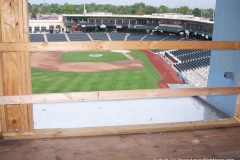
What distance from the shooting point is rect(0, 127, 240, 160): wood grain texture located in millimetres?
1992

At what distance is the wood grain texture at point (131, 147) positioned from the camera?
1.99 meters

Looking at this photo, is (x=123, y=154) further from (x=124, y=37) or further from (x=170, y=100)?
(x=124, y=37)

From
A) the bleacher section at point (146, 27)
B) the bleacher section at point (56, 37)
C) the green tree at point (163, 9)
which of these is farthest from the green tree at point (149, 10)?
the bleacher section at point (56, 37)

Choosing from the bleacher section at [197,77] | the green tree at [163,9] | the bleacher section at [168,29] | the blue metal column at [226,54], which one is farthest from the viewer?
the green tree at [163,9]

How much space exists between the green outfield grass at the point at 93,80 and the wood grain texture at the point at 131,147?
12.5 m

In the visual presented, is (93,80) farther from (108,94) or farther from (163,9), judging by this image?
(163,9)

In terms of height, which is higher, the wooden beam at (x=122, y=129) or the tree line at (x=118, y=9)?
the tree line at (x=118, y=9)

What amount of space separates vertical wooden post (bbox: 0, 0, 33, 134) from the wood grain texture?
0.17 m

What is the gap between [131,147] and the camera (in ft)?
6.97

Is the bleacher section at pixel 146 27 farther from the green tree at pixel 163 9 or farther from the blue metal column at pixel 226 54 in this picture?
the blue metal column at pixel 226 54

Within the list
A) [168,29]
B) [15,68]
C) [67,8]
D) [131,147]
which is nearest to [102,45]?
[15,68]

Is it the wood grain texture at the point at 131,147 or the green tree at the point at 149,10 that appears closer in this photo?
the wood grain texture at the point at 131,147

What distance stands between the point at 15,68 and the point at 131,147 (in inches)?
47.0

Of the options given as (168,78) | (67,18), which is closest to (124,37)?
(67,18)
